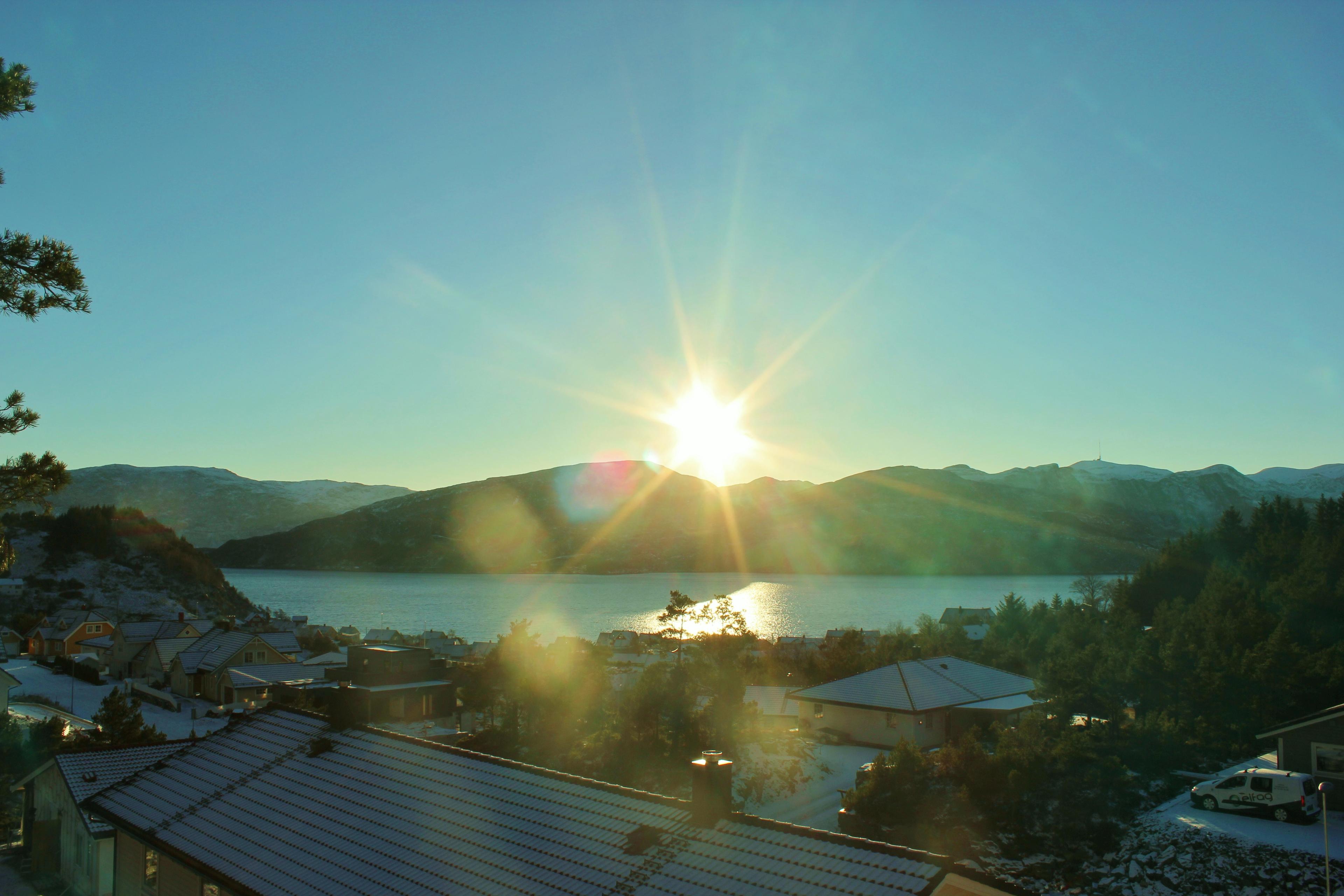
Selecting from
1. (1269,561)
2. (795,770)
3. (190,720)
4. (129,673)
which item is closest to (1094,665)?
(795,770)

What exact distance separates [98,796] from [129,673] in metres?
55.3

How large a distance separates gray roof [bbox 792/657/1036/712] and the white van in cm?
1037

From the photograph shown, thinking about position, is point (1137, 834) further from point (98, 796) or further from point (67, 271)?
point (67, 271)

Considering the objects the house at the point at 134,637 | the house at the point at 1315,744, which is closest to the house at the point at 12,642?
the house at the point at 134,637

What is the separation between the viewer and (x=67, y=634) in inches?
2623

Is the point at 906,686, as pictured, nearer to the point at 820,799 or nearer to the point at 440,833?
the point at 820,799

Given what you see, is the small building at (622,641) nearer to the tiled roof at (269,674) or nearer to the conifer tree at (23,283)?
the tiled roof at (269,674)

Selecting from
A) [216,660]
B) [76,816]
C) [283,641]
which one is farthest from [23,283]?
[283,641]

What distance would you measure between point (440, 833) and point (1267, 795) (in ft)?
73.0

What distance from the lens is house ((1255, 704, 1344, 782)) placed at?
874 inches

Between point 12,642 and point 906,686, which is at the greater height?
point 906,686

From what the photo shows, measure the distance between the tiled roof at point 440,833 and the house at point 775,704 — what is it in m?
20.0

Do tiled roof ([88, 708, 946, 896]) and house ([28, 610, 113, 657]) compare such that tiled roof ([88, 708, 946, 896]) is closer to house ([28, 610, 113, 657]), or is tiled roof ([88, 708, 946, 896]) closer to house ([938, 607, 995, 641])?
house ([28, 610, 113, 657])

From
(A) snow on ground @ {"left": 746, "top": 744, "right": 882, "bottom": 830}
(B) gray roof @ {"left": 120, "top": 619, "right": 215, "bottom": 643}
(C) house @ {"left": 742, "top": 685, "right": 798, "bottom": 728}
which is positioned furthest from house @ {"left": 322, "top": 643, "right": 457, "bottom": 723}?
(B) gray roof @ {"left": 120, "top": 619, "right": 215, "bottom": 643}
